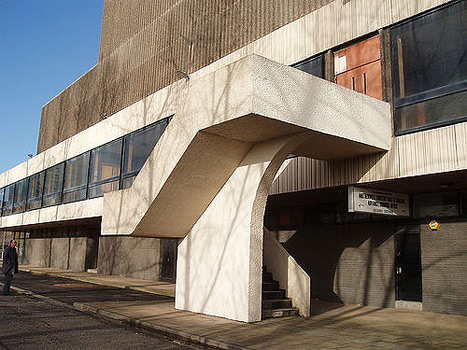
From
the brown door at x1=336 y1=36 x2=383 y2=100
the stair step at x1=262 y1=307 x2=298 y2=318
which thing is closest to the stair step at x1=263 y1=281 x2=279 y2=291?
the stair step at x1=262 y1=307 x2=298 y2=318

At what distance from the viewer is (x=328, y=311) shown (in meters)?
10.8

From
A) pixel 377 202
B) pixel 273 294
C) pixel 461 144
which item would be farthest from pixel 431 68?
pixel 273 294

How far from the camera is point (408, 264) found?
37.0 ft

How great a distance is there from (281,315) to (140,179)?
13.5 ft

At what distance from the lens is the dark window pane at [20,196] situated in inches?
1141

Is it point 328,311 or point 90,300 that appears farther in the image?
point 90,300

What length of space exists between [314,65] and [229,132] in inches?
197

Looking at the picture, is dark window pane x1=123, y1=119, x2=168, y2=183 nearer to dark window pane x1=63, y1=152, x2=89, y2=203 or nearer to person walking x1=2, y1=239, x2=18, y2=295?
dark window pane x1=63, y1=152, x2=89, y2=203

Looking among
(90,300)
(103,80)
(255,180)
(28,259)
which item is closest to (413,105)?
(255,180)

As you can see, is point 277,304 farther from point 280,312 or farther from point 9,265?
point 9,265

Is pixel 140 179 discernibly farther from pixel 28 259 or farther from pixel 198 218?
pixel 28 259

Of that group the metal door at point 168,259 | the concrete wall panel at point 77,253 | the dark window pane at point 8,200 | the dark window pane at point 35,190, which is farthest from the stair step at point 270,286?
the dark window pane at point 8,200

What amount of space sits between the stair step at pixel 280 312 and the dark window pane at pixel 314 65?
605cm

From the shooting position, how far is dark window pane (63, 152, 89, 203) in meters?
21.6
